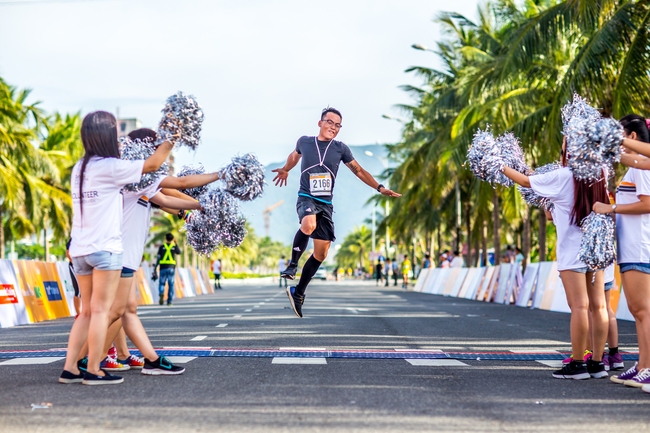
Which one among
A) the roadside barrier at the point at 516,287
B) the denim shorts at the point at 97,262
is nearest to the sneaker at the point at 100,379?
the denim shorts at the point at 97,262

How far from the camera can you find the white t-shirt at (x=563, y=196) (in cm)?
776

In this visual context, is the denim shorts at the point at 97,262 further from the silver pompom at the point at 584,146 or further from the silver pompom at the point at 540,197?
the silver pompom at the point at 540,197

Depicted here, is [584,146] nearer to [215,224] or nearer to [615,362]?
[615,362]

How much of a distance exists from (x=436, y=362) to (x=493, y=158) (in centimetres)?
208

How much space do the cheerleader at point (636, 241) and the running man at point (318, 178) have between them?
2.80 m

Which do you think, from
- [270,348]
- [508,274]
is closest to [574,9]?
[508,274]

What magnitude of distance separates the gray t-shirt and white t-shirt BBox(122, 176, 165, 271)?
256cm

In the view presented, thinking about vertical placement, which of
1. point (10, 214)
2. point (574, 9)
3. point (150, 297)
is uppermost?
point (574, 9)

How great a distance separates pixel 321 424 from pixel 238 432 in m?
0.52

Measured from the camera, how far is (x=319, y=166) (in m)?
9.88

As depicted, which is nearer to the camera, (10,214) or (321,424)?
(321,424)

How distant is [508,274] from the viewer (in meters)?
27.4

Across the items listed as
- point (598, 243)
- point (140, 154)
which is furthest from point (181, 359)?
point (598, 243)

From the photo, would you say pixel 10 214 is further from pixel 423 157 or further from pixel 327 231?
pixel 327 231
